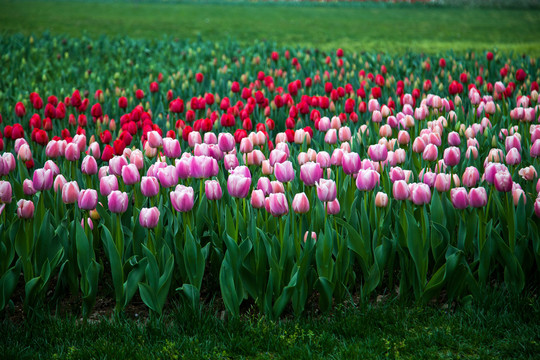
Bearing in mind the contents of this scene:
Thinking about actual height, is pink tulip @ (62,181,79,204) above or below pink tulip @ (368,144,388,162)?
below

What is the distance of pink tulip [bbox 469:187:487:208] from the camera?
2.97 meters

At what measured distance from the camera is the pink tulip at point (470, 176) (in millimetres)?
3220

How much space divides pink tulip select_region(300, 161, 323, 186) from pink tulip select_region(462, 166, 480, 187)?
84 cm

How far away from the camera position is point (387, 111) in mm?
4992

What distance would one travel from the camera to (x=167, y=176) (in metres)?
3.29

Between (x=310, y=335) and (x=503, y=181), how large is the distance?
1312 millimetres

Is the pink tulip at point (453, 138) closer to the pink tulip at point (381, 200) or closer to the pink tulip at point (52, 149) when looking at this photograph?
the pink tulip at point (381, 200)

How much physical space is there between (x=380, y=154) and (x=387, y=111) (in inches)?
60.9

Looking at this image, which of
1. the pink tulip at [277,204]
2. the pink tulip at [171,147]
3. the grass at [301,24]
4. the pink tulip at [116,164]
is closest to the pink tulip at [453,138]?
the pink tulip at [277,204]

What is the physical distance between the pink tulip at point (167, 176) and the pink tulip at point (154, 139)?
25.8 inches

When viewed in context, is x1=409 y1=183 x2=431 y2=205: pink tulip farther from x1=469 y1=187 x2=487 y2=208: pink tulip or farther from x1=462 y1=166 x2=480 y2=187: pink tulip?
x1=462 y1=166 x2=480 y2=187: pink tulip

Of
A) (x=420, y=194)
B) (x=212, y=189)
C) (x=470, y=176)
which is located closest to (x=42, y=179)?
(x=212, y=189)

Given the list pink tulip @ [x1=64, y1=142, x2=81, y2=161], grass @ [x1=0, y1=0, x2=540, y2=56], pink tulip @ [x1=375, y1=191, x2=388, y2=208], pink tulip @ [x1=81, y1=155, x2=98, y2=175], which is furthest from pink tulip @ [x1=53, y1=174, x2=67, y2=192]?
grass @ [x1=0, y1=0, x2=540, y2=56]

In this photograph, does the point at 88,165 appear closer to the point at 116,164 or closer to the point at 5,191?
the point at 116,164
